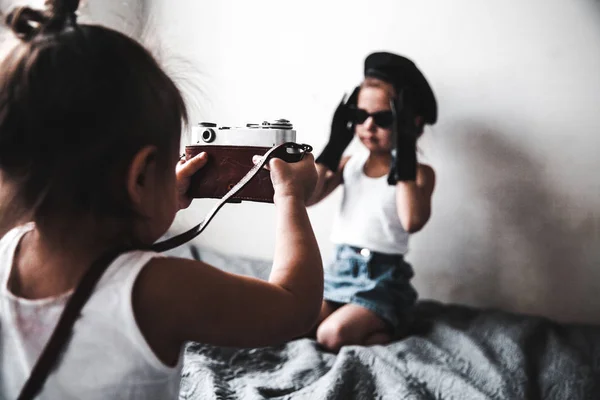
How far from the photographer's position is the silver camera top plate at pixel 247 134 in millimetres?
692

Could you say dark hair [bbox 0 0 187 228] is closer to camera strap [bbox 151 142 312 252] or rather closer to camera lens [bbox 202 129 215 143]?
camera strap [bbox 151 142 312 252]

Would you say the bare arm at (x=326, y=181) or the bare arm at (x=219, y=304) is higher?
the bare arm at (x=219, y=304)

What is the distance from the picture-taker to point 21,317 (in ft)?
1.50

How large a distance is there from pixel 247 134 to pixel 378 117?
24.4 inches

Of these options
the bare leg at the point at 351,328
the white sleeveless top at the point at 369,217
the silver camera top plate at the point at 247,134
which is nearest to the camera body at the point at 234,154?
the silver camera top plate at the point at 247,134

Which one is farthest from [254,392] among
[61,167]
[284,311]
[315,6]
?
[315,6]

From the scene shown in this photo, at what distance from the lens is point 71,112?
41 cm

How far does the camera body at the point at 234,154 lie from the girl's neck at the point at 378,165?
2.27ft

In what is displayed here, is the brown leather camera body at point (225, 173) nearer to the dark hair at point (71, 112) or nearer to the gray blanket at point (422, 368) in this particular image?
the dark hair at point (71, 112)

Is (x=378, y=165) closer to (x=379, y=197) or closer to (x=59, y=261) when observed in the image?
(x=379, y=197)

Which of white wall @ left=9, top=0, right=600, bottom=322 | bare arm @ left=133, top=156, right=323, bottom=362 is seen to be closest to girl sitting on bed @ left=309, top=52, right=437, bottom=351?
white wall @ left=9, top=0, right=600, bottom=322

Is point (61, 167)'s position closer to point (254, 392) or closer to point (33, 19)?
point (33, 19)

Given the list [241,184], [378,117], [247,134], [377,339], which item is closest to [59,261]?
[241,184]

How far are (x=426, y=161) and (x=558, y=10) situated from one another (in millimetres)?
460
